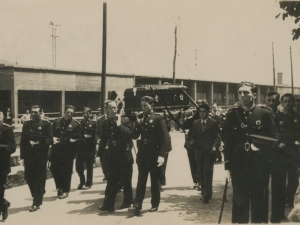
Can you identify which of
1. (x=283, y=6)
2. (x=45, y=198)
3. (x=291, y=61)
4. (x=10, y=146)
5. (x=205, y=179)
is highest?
(x=291, y=61)

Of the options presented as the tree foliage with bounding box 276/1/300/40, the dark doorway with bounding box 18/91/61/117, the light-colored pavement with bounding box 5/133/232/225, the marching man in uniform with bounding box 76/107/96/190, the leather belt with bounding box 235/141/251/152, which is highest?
the tree foliage with bounding box 276/1/300/40

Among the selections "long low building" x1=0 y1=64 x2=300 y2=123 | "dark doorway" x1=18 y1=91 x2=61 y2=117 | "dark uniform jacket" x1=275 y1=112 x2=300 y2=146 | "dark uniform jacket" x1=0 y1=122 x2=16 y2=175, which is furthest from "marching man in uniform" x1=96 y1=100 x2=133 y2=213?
"dark doorway" x1=18 y1=91 x2=61 y2=117

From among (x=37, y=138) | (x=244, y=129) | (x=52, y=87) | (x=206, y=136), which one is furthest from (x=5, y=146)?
(x=52, y=87)

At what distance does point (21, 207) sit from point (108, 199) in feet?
5.62

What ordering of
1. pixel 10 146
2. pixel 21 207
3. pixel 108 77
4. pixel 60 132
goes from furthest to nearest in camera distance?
1. pixel 108 77
2. pixel 60 132
3. pixel 21 207
4. pixel 10 146

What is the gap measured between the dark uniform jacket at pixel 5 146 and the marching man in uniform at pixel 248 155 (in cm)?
347

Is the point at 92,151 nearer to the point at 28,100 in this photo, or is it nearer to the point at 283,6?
the point at 283,6

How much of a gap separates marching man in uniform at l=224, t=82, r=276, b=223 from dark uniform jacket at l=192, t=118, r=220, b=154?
2787mm

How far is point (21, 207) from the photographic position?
24.8 feet

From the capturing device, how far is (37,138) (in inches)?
301

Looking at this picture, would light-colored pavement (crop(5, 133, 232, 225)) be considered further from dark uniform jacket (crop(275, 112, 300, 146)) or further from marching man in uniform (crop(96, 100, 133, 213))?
dark uniform jacket (crop(275, 112, 300, 146))

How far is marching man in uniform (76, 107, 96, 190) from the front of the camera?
31.0 feet

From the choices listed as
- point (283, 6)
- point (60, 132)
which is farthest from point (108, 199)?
point (283, 6)

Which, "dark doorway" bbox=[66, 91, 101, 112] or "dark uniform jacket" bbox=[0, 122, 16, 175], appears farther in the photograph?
"dark doorway" bbox=[66, 91, 101, 112]
